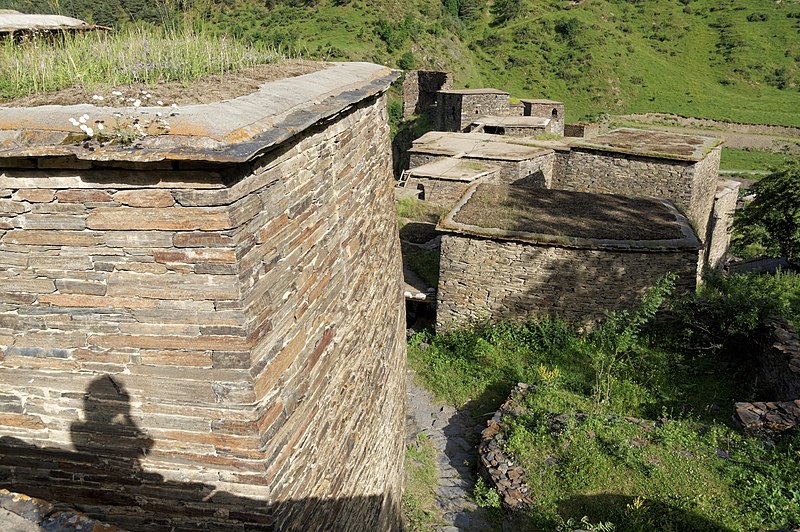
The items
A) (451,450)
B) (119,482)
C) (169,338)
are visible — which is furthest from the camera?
(451,450)

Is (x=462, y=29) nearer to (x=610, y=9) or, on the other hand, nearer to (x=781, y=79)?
(x=610, y=9)

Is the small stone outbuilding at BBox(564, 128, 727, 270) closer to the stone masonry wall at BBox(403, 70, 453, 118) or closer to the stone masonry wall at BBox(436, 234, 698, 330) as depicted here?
the stone masonry wall at BBox(436, 234, 698, 330)

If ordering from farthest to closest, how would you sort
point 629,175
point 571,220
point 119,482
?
point 629,175, point 571,220, point 119,482

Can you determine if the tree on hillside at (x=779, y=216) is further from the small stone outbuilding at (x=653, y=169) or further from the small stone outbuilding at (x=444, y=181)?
the small stone outbuilding at (x=444, y=181)

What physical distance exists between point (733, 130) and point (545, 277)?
32.8m

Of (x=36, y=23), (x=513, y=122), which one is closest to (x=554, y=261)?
(x=36, y=23)

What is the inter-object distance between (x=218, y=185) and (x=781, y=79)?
51.0 meters

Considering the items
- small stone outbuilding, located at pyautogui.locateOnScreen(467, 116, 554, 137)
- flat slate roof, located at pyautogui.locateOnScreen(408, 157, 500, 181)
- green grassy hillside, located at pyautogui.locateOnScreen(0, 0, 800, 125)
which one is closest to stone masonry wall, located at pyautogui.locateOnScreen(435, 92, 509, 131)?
small stone outbuilding, located at pyautogui.locateOnScreen(467, 116, 554, 137)

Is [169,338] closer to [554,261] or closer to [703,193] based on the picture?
[554,261]

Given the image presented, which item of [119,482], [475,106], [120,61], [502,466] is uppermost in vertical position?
[120,61]

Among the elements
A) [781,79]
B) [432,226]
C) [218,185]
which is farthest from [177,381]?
[781,79]

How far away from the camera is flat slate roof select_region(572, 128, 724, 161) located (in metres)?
14.8

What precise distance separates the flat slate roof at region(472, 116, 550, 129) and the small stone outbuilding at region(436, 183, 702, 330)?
34.9 ft

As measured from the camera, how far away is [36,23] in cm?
497
